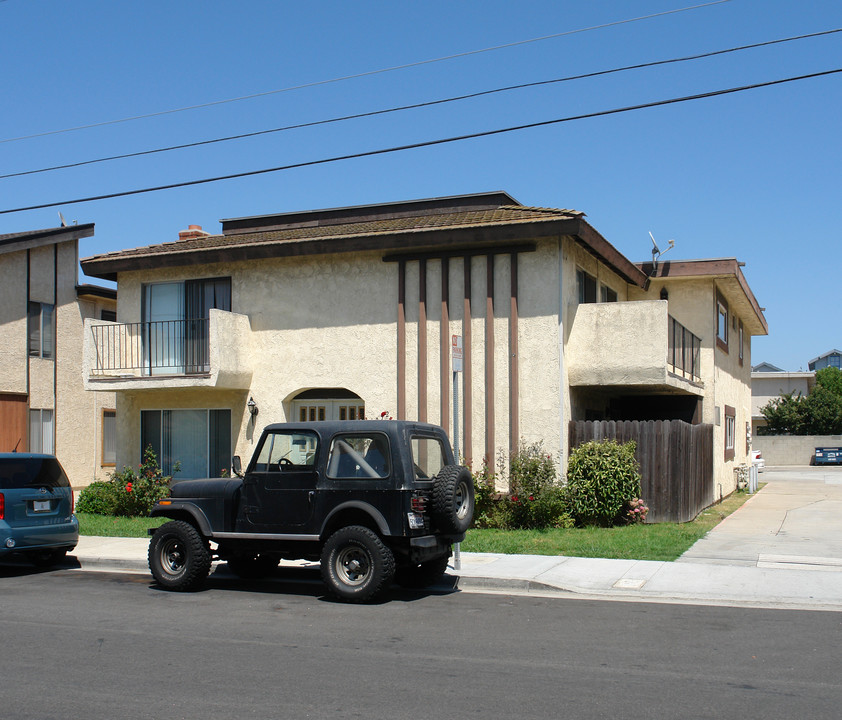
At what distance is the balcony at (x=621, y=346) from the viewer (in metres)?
16.6

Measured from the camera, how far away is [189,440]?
19391mm

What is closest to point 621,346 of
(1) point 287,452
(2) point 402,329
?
(2) point 402,329

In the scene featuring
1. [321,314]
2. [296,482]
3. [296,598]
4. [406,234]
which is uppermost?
[406,234]

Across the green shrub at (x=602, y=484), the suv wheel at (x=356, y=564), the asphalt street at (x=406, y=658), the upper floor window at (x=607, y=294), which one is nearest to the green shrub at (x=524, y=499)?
the green shrub at (x=602, y=484)

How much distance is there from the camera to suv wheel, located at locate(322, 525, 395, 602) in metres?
9.48

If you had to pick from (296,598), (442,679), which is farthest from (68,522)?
(442,679)

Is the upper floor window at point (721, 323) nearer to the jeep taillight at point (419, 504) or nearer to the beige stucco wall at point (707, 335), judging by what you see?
the beige stucco wall at point (707, 335)

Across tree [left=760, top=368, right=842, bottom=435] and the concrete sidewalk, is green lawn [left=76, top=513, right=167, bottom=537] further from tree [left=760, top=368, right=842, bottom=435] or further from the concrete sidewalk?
tree [left=760, top=368, right=842, bottom=435]

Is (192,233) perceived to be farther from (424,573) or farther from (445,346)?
(424,573)

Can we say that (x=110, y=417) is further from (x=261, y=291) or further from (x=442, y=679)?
(x=442, y=679)

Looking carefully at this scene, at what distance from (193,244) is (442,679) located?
614 inches

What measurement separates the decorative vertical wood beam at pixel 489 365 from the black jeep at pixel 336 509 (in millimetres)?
5913

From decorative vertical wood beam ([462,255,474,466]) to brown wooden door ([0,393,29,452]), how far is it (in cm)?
1126

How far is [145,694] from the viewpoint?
20.4ft
